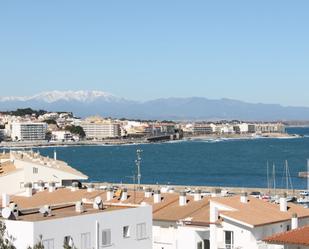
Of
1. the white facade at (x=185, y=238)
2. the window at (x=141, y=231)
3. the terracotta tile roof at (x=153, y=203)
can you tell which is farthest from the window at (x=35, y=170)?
the window at (x=141, y=231)

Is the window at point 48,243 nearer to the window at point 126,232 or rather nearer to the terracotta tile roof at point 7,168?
the window at point 126,232

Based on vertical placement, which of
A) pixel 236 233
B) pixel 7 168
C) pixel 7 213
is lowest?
pixel 236 233

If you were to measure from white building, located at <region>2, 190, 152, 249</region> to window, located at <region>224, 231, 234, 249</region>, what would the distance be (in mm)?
2363

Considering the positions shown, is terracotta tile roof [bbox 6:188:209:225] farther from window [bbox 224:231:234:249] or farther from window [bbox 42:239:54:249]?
window [bbox 42:239:54:249]

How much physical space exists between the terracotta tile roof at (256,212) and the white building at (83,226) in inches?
106

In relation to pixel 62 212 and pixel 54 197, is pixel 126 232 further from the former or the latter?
pixel 54 197

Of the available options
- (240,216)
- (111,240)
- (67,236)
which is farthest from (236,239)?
(67,236)

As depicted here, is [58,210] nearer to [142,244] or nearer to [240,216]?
[142,244]

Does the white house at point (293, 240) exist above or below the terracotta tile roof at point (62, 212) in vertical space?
below

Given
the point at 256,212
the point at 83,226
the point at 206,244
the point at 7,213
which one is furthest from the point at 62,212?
the point at 256,212

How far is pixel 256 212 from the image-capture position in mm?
20156

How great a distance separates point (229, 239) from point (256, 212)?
1.31 meters

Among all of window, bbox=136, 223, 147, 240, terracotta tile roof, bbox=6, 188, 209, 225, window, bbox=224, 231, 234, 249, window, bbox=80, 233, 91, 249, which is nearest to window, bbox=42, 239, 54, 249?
window, bbox=80, 233, 91, 249

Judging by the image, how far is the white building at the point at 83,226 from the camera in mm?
14891
